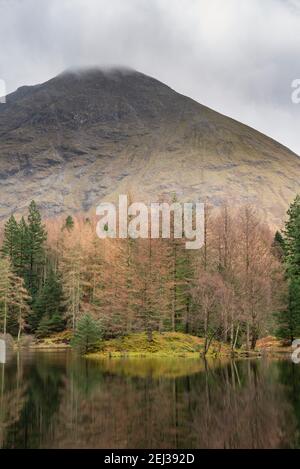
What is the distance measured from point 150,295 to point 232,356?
10.7 m

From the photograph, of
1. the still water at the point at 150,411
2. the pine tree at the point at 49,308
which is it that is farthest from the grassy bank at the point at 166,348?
the pine tree at the point at 49,308

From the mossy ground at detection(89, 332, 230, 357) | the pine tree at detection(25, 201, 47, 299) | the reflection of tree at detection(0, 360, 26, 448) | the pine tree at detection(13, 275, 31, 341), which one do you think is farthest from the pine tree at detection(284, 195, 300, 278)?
the pine tree at detection(25, 201, 47, 299)

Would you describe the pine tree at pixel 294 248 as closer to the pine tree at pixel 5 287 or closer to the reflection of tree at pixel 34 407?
the pine tree at pixel 5 287

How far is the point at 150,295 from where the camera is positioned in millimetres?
52438

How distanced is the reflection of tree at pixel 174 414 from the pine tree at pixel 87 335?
23.5m

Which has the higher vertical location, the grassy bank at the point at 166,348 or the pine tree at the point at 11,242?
the pine tree at the point at 11,242

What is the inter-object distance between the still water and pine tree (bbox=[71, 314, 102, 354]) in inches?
827

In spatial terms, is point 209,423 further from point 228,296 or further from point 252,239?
point 252,239

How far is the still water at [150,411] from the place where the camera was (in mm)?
13570

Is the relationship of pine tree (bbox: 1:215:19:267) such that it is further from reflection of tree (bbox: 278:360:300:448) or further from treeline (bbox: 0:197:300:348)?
reflection of tree (bbox: 278:360:300:448)

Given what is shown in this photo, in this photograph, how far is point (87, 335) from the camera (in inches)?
2000

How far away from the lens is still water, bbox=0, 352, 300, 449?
1357 centimetres

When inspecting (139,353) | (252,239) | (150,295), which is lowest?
(139,353)
